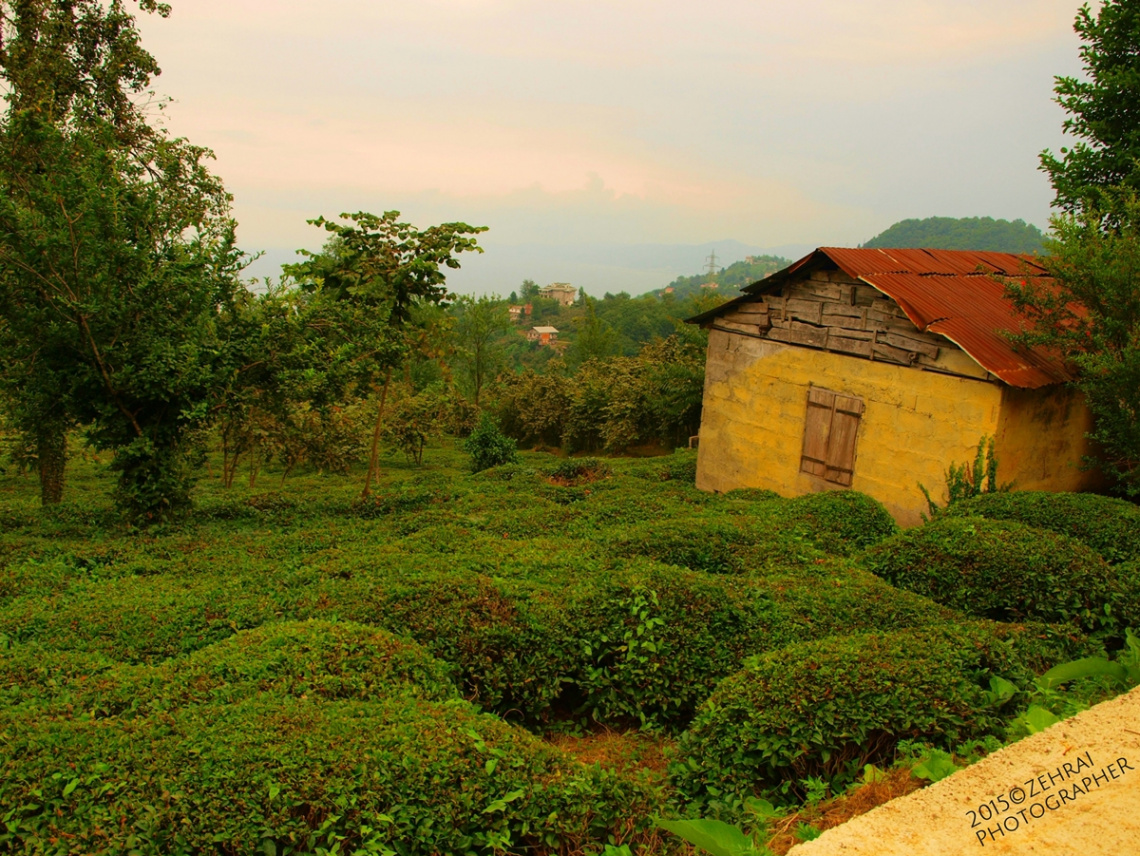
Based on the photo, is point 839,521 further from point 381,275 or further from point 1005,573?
point 381,275

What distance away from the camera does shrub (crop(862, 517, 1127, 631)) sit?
7176 mm

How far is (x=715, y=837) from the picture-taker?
3520 mm

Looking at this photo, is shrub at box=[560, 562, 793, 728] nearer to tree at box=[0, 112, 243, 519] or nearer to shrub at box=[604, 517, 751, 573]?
shrub at box=[604, 517, 751, 573]

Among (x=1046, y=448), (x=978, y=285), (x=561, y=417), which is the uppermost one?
(x=978, y=285)

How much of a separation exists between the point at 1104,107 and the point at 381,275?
1504 centimetres

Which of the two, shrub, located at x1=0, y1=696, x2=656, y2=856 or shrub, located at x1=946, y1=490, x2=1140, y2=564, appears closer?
shrub, located at x1=0, y1=696, x2=656, y2=856

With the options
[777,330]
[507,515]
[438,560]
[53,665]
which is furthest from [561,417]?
[53,665]

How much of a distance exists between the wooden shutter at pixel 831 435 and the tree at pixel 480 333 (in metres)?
24.7

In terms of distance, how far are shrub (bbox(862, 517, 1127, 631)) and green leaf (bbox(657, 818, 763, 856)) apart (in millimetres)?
4994

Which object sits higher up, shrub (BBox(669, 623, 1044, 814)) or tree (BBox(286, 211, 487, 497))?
tree (BBox(286, 211, 487, 497))

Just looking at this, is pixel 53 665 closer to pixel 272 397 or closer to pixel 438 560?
pixel 438 560

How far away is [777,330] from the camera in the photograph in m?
14.6

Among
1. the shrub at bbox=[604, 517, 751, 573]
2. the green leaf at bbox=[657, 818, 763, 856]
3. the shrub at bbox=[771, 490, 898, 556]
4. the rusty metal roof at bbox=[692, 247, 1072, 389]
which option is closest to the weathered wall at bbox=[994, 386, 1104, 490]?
the rusty metal roof at bbox=[692, 247, 1072, 389]

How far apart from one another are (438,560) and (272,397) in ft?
16.6
